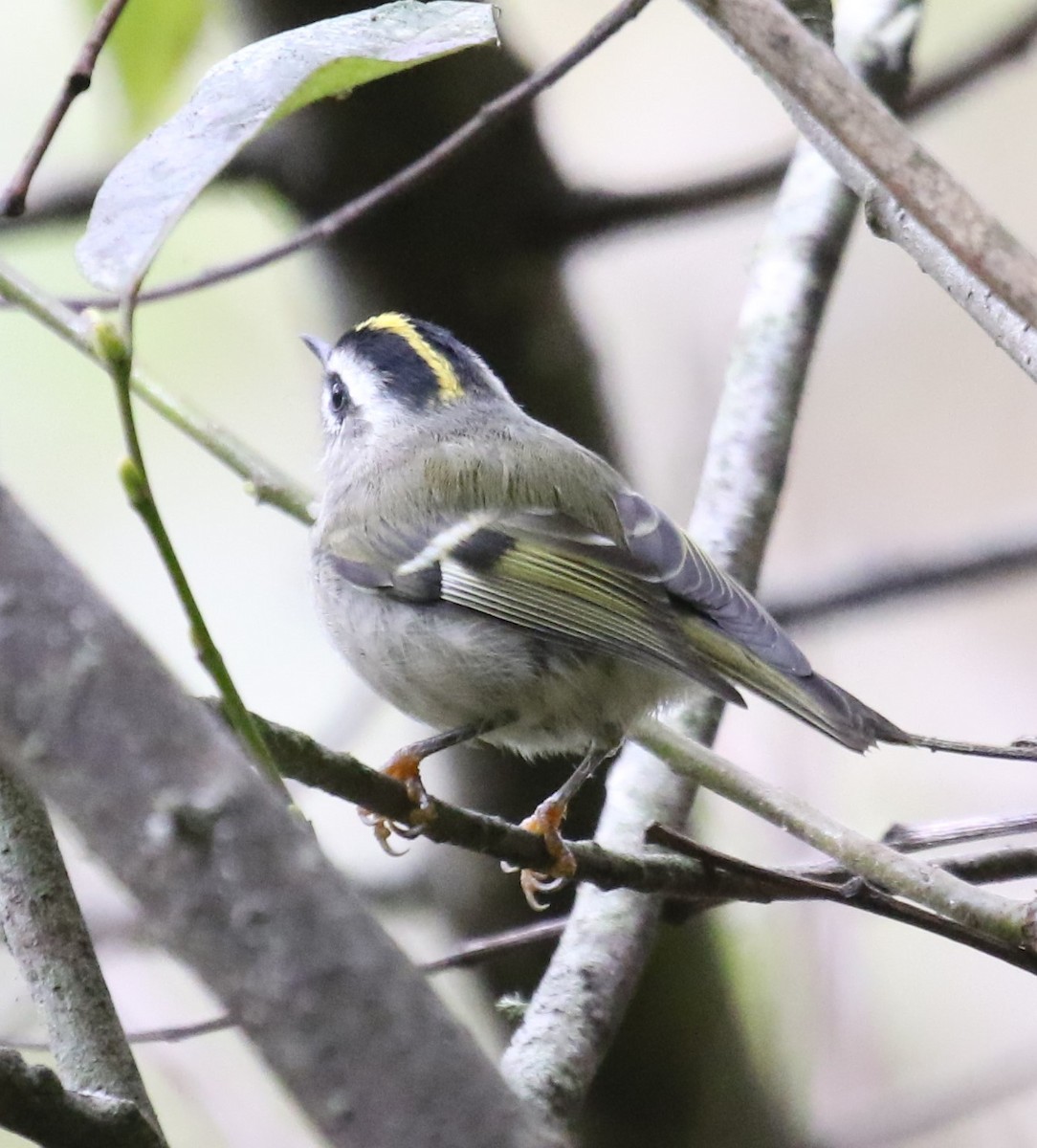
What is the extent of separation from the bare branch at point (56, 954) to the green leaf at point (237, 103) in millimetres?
269

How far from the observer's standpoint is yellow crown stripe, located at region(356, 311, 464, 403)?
1.65 metres

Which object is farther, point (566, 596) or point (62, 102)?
point (566, 596)

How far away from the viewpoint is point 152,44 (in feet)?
4.63

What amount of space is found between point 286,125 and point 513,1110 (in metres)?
1.44

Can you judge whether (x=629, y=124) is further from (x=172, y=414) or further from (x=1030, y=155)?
(x=172, y=414)

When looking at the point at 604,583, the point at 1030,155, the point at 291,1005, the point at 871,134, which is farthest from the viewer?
the point at 1030,155

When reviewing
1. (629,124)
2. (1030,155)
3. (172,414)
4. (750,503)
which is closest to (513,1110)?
(172,414)

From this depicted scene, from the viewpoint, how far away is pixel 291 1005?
1.26 feet

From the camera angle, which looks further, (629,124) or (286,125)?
(629,124)

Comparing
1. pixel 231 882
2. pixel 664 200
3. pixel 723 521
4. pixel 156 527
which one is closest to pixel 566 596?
pixel 723 521

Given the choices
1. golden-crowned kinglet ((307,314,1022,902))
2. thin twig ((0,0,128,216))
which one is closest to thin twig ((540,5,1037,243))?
golden-crowned kinglet ((307,314,1022,902))

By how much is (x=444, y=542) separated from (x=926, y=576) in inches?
23.0

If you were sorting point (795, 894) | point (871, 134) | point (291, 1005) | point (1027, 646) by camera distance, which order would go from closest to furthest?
point (291, 1005)
point (871, 134)
point (795, 894)
point (1027, 646)

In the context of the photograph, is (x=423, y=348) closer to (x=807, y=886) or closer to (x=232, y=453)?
(x=232, y=453)
